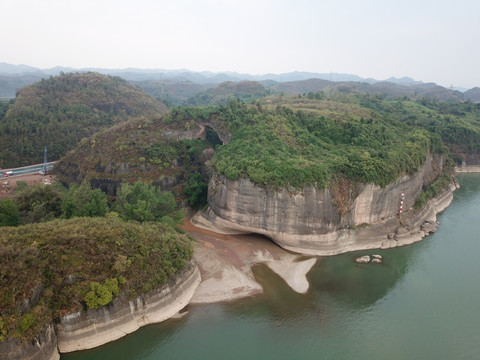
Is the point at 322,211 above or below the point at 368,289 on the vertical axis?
above

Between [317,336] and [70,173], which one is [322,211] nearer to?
[317,336]

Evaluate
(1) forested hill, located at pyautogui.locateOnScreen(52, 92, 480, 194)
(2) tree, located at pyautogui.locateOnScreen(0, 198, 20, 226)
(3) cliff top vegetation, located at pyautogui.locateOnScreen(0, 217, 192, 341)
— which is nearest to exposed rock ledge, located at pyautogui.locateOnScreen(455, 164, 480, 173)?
(1) forested hill, located at pyautogui.locateOnScreen(52, 92, 480, 194)

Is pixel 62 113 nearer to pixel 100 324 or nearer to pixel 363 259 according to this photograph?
pixel 100 324

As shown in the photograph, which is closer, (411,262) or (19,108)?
(411,262)

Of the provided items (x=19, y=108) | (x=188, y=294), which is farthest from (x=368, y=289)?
(x=19, y=108)

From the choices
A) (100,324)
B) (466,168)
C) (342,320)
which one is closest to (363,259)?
(342,320)

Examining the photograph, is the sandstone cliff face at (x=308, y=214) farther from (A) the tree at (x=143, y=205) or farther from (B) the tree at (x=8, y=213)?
(B) the tree at (x=8, y=213)
